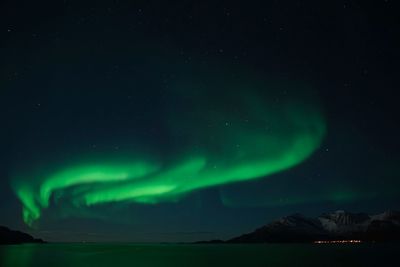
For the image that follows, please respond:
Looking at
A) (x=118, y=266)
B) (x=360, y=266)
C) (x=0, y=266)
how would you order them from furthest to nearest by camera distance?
(x=118, y=266) → (x=360, y=266) → (x=0, y=266)

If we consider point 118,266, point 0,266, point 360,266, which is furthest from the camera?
point 118,266

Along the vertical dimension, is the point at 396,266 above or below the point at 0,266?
below

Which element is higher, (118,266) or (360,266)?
(118,266)

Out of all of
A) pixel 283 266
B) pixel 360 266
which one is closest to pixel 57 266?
pixel 283 266

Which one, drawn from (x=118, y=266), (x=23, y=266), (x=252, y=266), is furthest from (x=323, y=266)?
(x=23, y=266)

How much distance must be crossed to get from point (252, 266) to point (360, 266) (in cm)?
2104

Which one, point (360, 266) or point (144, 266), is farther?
point (144, 266)

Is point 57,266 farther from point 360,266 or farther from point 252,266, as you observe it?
point 360,266

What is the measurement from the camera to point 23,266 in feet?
233

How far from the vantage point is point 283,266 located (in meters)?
71.1

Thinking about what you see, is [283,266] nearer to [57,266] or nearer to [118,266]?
[118,266]

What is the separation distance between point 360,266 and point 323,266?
9.35m

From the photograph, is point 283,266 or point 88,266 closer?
point 283,266

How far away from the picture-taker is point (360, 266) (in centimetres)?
7300
